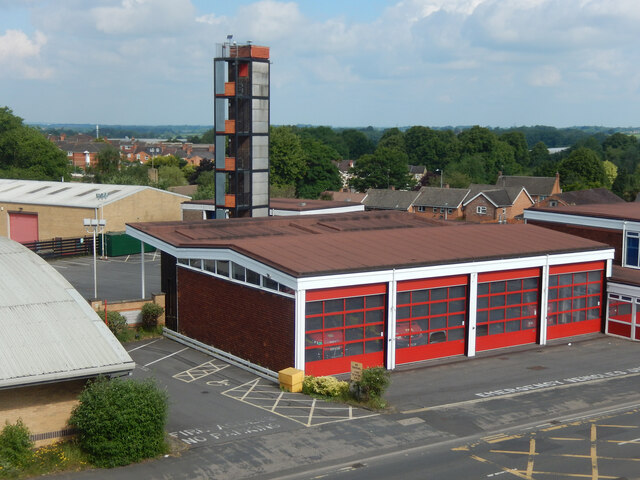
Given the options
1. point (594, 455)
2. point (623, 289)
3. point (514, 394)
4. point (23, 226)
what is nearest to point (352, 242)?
point (514, 394)

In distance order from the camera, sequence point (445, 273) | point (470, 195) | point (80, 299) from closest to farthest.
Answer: point (80, 299)
point (445, 273)
point (470, 195)

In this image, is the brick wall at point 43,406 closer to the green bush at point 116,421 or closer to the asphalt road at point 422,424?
the green bush at point 116,421

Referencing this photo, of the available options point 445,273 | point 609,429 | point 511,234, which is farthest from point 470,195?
point 609,429

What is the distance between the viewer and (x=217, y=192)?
51.5 meters

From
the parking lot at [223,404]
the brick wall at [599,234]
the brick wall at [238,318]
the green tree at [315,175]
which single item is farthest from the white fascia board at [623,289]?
the green tree at [315,175]

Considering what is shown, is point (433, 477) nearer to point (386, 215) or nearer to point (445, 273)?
point (445, 273)

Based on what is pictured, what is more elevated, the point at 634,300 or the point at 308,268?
the point at 308,268

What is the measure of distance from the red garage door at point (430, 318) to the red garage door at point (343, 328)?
98cm

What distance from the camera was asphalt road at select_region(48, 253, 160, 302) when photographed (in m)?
45.0

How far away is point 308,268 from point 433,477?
10.3 meters

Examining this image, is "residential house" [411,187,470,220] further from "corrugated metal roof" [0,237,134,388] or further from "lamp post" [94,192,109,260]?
"corrugated metal roof" [0,237,134,388]

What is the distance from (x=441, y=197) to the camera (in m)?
103

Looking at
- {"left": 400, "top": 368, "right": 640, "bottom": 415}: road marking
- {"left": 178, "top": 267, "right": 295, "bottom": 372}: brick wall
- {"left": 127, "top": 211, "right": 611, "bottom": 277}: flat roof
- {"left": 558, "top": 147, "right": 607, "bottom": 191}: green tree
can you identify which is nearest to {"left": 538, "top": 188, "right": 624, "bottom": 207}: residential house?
{"left": 558, "top": 147, "right": 607, "bottom": 191}: green tree

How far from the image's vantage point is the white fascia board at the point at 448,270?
2875 centimetres
